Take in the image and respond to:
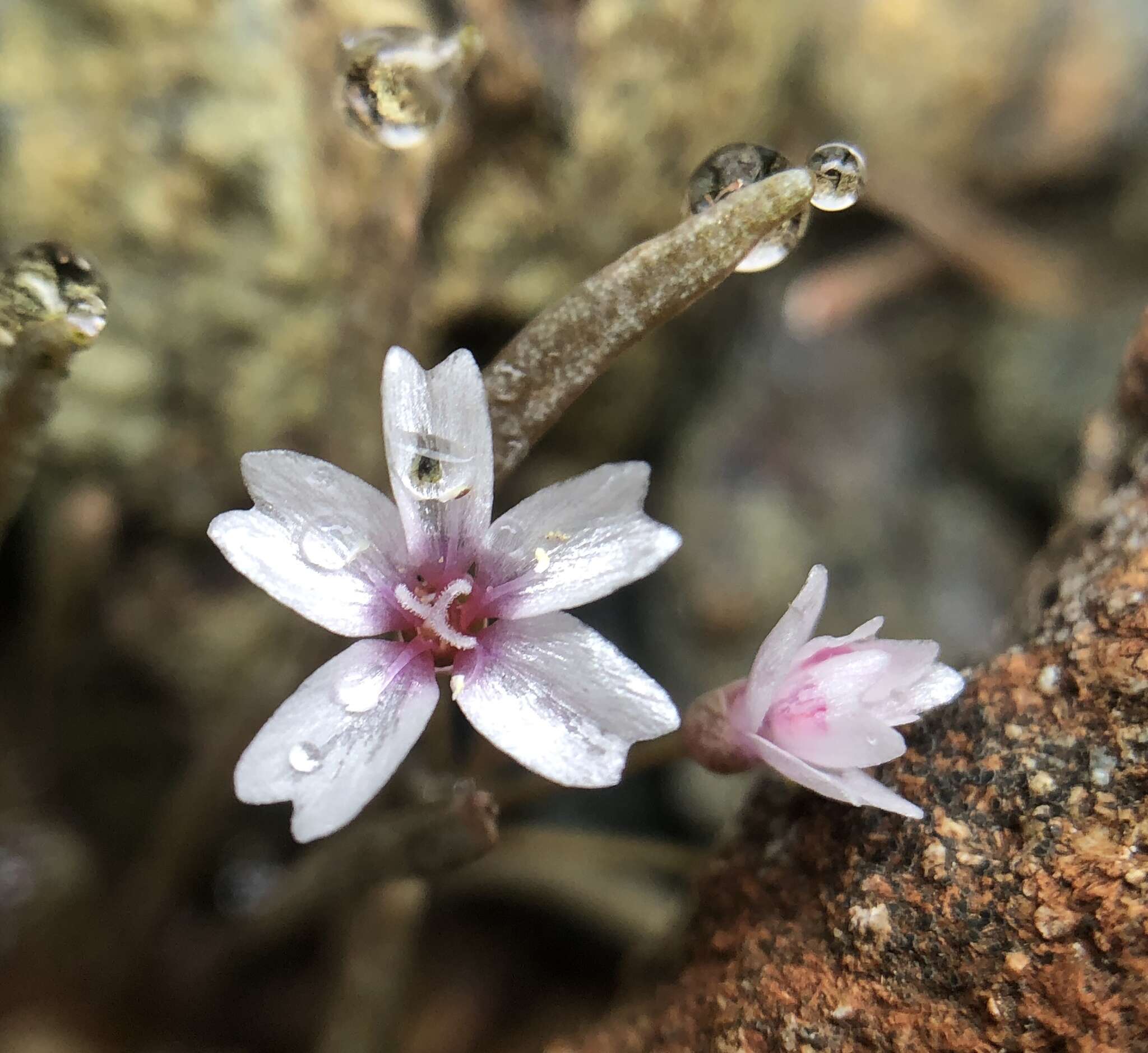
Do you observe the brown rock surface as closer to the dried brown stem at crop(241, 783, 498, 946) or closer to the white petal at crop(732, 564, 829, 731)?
the white petal at crop(732, 564, 829, 731)

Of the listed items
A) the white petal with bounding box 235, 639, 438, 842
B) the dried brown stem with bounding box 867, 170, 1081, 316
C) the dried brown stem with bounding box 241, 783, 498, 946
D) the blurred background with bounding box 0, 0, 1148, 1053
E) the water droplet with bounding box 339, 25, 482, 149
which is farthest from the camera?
the dried brown stem with bounding box 867, 170, 1081, 316

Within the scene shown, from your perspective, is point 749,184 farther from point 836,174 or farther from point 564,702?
point 564,702

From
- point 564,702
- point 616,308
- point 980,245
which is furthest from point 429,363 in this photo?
point 980,245

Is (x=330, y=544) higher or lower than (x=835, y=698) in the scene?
higher

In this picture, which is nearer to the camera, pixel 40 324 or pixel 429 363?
pixel 40 324

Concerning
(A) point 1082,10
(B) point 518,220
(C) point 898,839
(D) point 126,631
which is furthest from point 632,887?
(A) point 1082,10

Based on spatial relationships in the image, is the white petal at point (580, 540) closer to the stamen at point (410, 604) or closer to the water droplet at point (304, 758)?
the stamen at point (410, 604)

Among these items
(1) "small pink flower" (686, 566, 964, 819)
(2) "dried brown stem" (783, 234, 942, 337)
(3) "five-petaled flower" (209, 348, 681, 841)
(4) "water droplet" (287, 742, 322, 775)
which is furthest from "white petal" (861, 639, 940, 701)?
(2) "dried brown stem" (783, 234, 942, 337)

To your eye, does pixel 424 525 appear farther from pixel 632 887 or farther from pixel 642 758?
pixel 632 887
